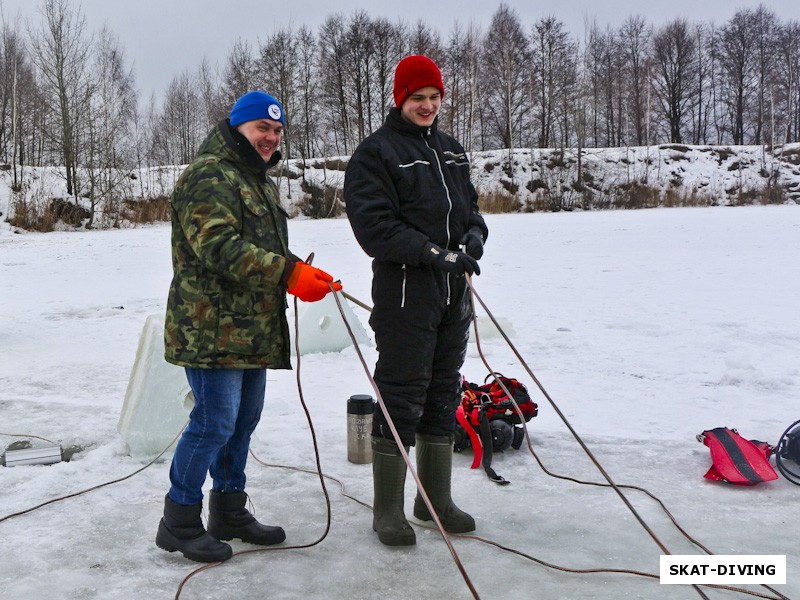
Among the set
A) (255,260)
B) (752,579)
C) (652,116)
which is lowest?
(752,579)

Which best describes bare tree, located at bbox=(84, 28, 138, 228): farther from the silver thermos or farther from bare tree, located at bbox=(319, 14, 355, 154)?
the silver thermos

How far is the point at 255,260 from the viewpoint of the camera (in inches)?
87.9

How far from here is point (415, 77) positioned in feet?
8.43

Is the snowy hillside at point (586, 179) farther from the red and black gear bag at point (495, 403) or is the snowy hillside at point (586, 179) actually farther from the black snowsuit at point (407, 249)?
the black snowsuit at point (407, 249)

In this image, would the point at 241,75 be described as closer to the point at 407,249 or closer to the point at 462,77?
the point at 462,77

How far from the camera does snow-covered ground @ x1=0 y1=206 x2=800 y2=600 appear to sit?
7.77 ft

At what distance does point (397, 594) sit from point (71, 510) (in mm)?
1497

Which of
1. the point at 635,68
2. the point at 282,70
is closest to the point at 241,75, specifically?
the point at 282,70

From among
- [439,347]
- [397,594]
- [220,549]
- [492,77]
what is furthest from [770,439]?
[492,77]

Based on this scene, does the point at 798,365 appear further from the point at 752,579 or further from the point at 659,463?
the point at 752,579

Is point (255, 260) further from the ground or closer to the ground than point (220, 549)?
further from the ground

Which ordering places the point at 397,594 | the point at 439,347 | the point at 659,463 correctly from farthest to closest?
the point at 659,463 → the point at 439,347 → the point at 397,594

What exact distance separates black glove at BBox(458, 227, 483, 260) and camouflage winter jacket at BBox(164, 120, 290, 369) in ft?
2.34

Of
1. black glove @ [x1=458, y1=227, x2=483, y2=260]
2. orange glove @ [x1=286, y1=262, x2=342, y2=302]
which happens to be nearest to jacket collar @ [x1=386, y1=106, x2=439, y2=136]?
black glove @ [x1=458, y1=227, x2=483, y2=260]
